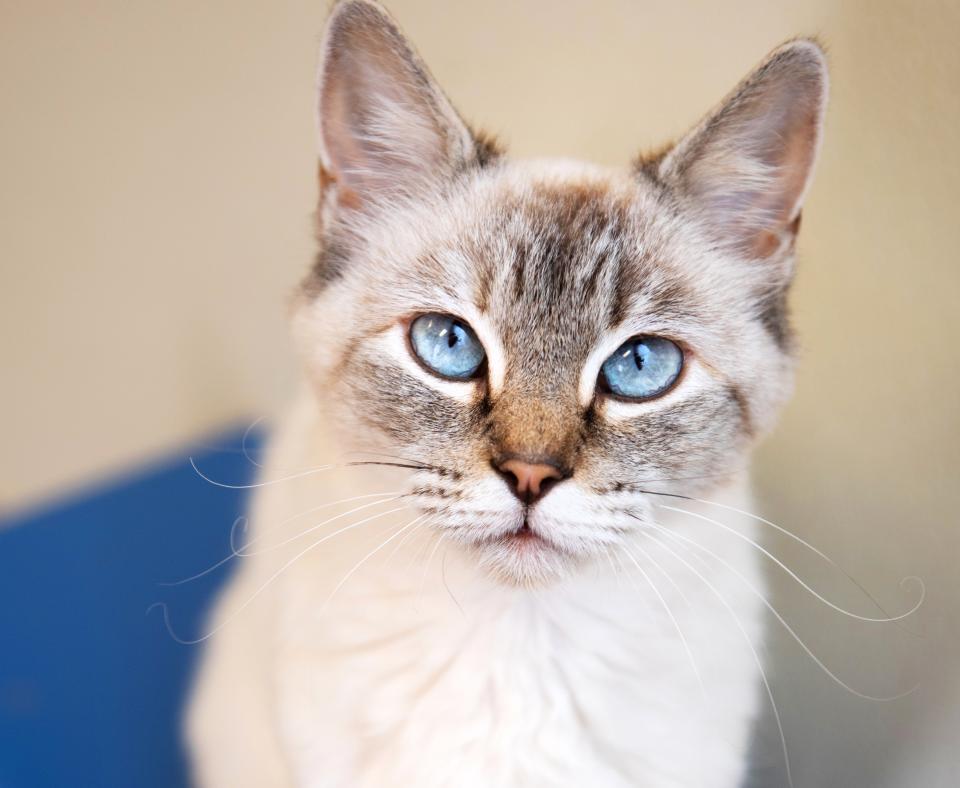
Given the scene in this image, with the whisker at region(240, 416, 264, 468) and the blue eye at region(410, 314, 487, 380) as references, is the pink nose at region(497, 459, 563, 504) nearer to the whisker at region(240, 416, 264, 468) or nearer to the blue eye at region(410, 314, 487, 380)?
the blue eye at region(410, 314, 487, 380)

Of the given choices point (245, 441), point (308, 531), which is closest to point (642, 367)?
point (308, 531)

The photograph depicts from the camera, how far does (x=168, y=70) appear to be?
3.89ft

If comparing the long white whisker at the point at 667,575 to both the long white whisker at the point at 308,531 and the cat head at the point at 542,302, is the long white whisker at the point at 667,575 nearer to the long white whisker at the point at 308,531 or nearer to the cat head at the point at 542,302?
the cat head at the point at 542,302

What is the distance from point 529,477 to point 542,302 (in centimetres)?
22

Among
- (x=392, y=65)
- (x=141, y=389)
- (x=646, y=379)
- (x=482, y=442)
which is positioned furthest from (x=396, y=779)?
(x=392, y=65)

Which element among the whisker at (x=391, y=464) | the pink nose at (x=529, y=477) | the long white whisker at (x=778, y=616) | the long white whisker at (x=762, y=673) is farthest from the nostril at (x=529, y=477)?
the long white whisker at (x=762, y=673)

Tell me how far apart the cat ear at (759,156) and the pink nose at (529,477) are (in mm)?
433

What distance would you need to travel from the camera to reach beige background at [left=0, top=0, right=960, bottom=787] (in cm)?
98

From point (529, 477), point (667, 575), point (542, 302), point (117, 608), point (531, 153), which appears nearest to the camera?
point (529, 477)

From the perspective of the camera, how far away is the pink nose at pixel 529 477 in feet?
2.65

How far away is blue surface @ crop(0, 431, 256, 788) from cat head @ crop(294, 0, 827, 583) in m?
0.49

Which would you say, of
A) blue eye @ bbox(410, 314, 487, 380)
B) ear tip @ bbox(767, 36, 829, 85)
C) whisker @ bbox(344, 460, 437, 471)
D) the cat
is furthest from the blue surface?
ear tip @ bbox(767, 36, 829, 85)

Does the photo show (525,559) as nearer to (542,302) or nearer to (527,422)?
(527,422)

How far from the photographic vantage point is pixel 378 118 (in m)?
1.00
